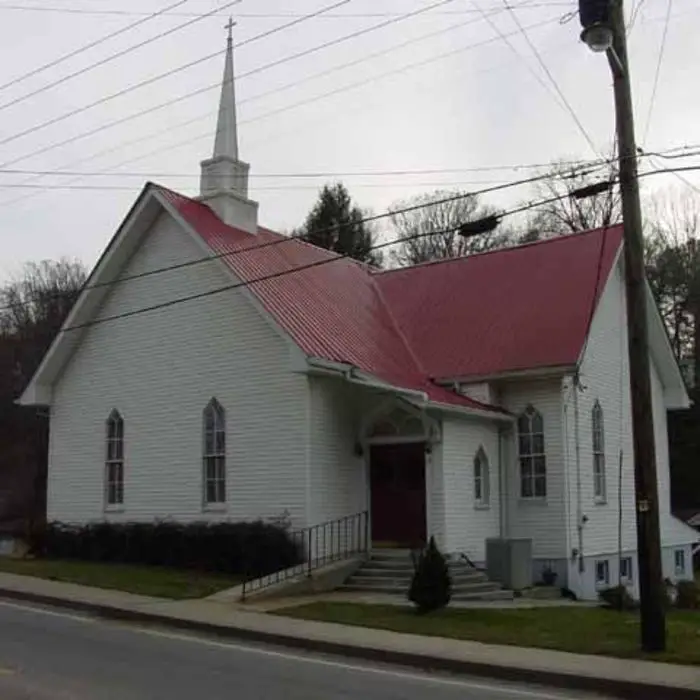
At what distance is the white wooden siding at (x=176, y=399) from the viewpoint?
22.5 meters

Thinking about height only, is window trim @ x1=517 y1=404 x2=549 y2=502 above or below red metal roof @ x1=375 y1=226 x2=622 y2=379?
below

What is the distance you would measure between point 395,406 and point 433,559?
6.25 m

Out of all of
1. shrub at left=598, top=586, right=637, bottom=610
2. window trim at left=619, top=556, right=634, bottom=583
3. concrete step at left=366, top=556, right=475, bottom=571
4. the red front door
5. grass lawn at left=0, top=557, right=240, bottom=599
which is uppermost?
the red front door

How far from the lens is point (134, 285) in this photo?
26141mm

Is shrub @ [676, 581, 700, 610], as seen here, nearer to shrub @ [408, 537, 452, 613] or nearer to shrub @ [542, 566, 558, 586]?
shrub @ [542, 566, 558, 586]

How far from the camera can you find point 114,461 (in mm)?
26297

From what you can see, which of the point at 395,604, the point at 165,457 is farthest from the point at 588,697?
the point at 165,457

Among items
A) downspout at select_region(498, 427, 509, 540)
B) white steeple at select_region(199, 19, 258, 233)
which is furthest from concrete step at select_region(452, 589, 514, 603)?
white steeple at select_region(199, 19, 258, 233)

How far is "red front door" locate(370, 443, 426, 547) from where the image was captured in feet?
75.0

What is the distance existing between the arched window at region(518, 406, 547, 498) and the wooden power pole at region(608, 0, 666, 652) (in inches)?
414

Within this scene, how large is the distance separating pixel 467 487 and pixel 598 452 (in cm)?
447

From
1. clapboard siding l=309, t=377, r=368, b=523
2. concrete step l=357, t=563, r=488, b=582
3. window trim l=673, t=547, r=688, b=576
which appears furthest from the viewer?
window trim l=673, t=547, r=688, b=576

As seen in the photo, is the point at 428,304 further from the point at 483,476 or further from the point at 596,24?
the point at 596,24

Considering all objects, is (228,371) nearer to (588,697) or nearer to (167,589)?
(167,589)
